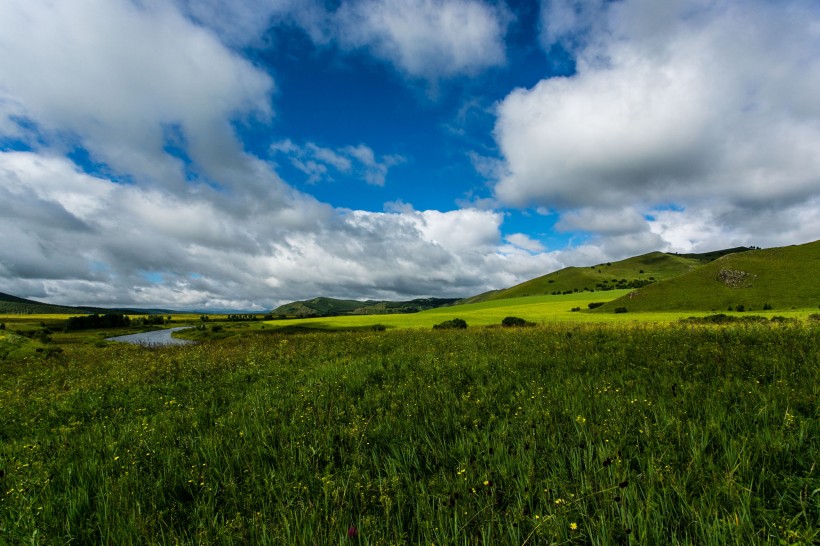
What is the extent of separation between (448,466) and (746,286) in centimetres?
7966

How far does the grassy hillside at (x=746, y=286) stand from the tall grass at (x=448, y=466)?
65185 mm

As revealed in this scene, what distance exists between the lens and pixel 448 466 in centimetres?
415

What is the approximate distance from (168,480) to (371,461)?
8.15ft

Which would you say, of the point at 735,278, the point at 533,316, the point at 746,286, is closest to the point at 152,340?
the point at 533,316

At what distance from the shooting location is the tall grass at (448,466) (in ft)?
9.21

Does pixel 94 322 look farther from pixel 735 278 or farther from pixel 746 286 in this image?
pixel 746 286

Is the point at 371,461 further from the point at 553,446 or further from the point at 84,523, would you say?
the point at 84,523

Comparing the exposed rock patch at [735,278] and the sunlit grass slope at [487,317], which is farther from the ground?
the exposed rock patch at [735,278]

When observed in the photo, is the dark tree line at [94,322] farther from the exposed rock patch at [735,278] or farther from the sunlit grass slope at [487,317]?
the exposed rock patch at [735,278]

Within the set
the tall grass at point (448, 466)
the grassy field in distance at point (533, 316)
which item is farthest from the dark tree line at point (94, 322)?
the tall grass at point (448, 466)

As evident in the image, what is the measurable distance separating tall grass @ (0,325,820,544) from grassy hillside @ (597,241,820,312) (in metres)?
65.2

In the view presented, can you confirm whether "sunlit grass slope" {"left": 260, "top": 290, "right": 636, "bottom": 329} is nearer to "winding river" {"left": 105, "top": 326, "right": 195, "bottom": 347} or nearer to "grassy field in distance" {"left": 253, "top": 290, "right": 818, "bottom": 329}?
"grassy field in distance" {"left": 253, "top": 290, "right": 818, "bottom": 329}

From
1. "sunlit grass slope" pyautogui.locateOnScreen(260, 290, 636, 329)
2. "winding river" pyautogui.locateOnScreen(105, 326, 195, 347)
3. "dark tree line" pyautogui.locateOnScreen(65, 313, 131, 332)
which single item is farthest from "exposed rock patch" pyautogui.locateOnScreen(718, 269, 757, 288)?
"dark tree line" pyautogui.locateOnScreen(65, 313, 131, 332)

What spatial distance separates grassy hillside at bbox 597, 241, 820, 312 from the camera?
2098 inches
